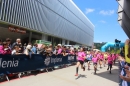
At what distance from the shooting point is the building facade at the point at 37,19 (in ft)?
78.3

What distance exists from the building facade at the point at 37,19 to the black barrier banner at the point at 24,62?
1423cm

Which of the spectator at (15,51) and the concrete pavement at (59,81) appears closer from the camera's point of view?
the concrete pavement at (59,81)

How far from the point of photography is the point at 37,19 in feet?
100

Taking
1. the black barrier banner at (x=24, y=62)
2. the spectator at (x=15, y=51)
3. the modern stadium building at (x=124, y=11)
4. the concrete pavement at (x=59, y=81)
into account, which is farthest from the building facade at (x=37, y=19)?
the concrete pavement at (x=59, y=81)

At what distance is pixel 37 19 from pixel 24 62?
76.5 feet

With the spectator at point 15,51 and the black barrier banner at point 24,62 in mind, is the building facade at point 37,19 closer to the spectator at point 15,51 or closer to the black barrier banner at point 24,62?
the black barrier banner at point 24,62

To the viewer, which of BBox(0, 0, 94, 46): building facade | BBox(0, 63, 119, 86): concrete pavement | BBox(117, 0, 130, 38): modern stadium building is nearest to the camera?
BBox(0, 63, 119, 86): concrete pavement

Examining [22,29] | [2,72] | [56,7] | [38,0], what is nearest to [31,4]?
[38,0]

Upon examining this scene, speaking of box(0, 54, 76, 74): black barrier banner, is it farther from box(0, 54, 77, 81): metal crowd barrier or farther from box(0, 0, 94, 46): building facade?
box(0, 0, 94, 46): building facade

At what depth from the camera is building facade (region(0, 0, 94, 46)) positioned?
23875 mm

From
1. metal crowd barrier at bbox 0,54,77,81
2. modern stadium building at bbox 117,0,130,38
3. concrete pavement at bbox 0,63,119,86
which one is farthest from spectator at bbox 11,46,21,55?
modern stadium building at bbox 117,0,130,38

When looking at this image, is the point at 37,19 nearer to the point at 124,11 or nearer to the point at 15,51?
the point at 124,11

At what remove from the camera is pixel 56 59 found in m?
12.4

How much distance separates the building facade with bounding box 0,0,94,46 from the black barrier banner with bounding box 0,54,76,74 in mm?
14234
